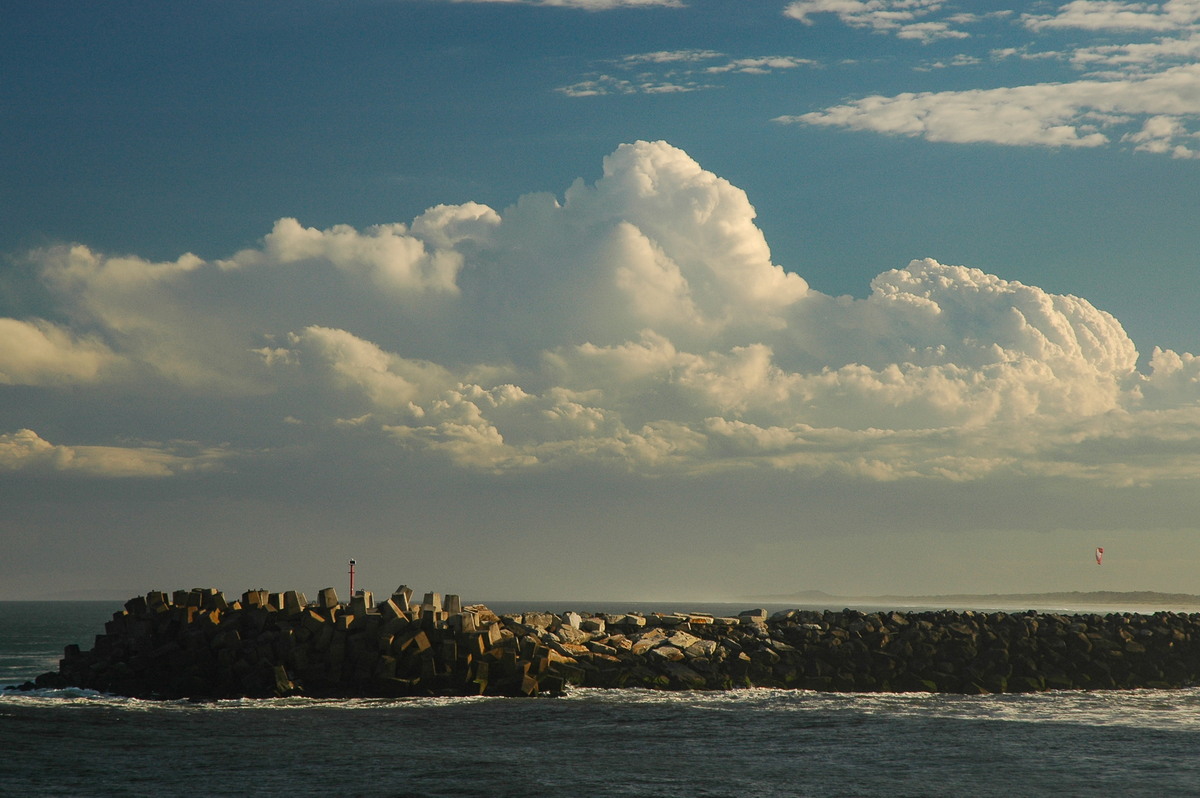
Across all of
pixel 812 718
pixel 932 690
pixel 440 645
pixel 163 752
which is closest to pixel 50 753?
pixel 163 752

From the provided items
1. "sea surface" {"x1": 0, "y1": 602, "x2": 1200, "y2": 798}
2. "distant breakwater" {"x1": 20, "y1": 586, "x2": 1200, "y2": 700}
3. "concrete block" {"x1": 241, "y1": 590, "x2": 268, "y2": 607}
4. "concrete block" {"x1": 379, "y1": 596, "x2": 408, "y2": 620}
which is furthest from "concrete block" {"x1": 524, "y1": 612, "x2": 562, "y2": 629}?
"concrete block" {"x1": 241, "y1": 590, "x2": 268, "y2": 607}

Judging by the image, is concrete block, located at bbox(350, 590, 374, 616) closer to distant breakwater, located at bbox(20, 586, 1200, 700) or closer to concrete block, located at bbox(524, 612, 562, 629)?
distant breakwater, located at bbox(20, 586, 1200, 700)

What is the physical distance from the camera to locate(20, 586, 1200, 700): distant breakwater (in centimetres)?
3322

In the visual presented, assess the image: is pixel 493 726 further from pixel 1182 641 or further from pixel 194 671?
pixel 1182 641

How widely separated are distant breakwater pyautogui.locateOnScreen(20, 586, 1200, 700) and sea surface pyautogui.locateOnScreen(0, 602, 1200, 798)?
1250 mm

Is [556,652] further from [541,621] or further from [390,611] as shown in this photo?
[390,611]

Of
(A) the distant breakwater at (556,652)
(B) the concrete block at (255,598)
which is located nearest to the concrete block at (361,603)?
(A) the distant breakwater at (556,652)

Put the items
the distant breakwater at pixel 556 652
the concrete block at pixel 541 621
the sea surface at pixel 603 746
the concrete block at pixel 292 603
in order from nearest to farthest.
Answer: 1. the sea surface at pixel 603 746
2. the distant breakwater at pixel 556 652
3. the concrete block at pixel 292 603
4. the concrete block at pixel 541 621

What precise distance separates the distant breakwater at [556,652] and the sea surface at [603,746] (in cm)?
125

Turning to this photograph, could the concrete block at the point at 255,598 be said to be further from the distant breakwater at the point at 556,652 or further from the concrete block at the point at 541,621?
the concrete block at the point at 541,621

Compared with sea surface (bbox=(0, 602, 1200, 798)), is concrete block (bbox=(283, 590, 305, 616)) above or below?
above

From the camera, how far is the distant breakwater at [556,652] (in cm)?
3322

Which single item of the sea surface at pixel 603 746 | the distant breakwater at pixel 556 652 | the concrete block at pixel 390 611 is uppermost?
the concrete block at pixel 390 611

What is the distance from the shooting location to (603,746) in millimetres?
24312
